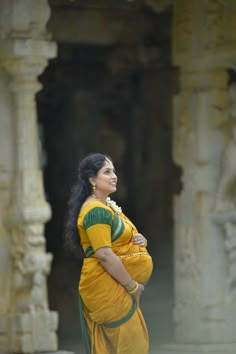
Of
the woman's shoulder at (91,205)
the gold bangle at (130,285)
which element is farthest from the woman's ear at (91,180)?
the gold bangle at (130,285)

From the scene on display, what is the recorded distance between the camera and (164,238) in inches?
559

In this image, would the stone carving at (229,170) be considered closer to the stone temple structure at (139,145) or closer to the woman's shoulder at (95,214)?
the stone temple structure at (139,145)

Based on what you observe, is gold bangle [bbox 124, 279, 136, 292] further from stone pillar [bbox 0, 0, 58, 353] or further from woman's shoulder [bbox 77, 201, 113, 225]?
stone pillar [bbox 0, 0, 58, 353]

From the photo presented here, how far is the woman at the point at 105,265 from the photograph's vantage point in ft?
24.0

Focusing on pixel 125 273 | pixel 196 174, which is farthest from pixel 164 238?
pixel 125 273

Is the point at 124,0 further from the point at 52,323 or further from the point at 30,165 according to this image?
the point at 52,323

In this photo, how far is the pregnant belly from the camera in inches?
293

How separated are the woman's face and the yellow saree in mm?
114

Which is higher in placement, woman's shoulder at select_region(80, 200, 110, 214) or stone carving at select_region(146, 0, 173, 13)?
stone carving at select_region(146, 0, 173, 13)

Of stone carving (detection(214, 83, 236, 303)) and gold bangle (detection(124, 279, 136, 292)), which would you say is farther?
stone carving (detection(214, 83, 236, 303))

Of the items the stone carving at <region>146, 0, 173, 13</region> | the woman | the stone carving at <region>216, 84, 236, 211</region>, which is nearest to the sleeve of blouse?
the woman

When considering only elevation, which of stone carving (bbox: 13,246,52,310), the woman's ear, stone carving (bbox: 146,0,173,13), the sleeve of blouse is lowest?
stone carving (bbox: 13,246,52,310)

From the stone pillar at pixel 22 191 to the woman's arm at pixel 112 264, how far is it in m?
3.39

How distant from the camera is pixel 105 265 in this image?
729 centimetres
